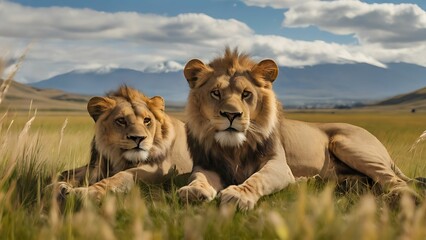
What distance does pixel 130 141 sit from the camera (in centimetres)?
544

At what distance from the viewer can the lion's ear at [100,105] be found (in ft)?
18.7

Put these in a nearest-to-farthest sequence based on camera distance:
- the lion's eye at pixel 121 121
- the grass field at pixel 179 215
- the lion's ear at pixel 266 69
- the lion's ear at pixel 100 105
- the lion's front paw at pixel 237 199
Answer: the grass field at pixel 179 215 → the lion's front paw at pixel 237 199 → the lion's ear at pixel 266 69 → the lion's eye at pixel 121 121 → the lion's ear at pixel 100 105

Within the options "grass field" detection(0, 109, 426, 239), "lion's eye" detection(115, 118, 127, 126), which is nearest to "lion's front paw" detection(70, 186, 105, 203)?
"grass field" detection(0, 109, 426, 239)

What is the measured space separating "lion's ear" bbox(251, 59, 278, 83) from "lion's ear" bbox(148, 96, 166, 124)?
1.07 m

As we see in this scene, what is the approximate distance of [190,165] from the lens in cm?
618

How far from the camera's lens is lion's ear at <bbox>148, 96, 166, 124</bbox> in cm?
573

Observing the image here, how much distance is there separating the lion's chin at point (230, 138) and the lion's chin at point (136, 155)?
0.83 metres

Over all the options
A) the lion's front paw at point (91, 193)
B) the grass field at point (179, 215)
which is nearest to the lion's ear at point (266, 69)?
the grass field at point (179, 215)

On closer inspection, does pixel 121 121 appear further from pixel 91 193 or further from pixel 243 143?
pixel 243 143

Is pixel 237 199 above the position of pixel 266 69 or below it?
below

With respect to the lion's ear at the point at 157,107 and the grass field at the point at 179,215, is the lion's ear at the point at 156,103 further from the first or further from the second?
the grass field at the point at 179,215

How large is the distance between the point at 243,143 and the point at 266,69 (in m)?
0.66

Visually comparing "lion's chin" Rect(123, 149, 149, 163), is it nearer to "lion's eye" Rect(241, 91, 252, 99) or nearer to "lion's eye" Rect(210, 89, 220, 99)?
"lion's eye" Rect(210, 89, 220, 99)

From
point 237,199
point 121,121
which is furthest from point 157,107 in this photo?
point 237,199
